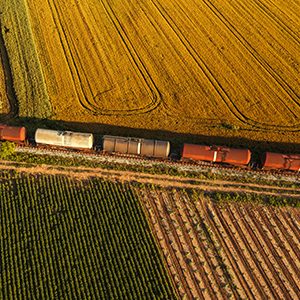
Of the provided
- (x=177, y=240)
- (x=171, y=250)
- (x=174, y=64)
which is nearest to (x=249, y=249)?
(x=177, y=240)

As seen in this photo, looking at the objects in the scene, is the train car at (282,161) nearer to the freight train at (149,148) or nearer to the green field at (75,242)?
the freight train at (149,148)

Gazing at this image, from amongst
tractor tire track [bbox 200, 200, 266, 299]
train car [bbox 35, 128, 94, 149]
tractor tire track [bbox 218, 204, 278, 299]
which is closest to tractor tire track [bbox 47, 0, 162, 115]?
train car [bbox 35, 128, 94, 149]

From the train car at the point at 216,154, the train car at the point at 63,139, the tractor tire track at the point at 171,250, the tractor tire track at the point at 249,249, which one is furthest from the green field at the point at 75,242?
the tractor tire track at the point at 249,249

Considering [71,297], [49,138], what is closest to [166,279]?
[71,297]

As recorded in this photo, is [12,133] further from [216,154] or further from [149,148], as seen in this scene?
[216,154]

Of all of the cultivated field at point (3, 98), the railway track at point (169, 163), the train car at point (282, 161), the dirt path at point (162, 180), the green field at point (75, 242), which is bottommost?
the green field at point (75, 242)

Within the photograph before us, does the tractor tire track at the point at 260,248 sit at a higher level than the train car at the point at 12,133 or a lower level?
lower

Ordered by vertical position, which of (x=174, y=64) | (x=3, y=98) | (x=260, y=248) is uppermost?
(x=174, y=64)
